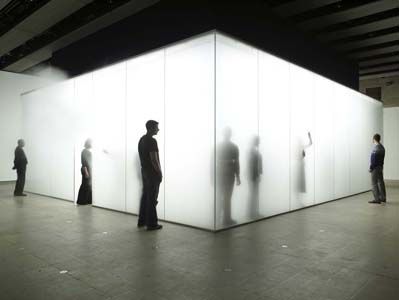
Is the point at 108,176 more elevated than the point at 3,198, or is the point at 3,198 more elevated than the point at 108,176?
the point at 108,176

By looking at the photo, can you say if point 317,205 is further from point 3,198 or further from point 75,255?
point 3,198

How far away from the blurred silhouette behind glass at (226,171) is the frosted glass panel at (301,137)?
84.8 inches

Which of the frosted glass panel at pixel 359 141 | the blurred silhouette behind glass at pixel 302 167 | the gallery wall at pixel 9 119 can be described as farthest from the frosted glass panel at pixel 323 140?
the gallery wall at pixel 9 119

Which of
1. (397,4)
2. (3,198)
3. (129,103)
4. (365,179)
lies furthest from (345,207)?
(3,198)

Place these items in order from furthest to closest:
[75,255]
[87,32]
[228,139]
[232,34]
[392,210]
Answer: [87,32] < [392,210] < [232,34] < [228,139] < [75,255]

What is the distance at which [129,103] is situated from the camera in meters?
6.95

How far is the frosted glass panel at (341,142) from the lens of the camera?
360 inches

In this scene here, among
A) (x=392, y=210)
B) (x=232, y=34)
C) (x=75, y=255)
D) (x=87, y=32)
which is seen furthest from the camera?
(x=87, y=32)

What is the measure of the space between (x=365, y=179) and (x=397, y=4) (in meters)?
5.68

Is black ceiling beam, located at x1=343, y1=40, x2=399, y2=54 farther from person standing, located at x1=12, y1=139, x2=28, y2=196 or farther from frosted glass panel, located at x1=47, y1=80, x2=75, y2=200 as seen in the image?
person standing, located at x1=12, y1=139, x2=28, y2=196

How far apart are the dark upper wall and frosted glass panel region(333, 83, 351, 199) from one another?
39.6 inches

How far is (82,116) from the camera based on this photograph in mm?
8258

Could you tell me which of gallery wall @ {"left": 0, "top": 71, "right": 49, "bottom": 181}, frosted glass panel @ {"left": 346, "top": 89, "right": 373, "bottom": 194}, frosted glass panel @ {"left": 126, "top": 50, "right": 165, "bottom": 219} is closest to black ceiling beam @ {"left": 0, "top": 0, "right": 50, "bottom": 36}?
frosted glass panel @ {"left": 126, "top": 50, "right": 165, "bottom": 219}

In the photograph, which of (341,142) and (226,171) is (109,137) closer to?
(226,171)
